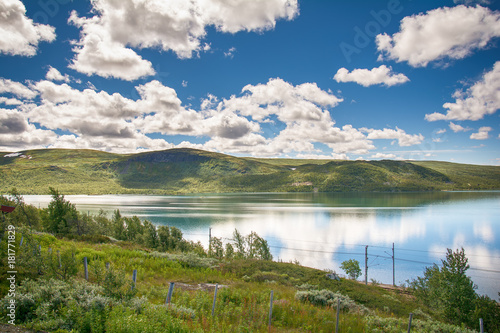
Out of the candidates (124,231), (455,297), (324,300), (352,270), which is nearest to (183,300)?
(324,300)

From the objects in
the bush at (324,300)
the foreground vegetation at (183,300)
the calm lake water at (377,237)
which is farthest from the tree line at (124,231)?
the bush at (324,300)

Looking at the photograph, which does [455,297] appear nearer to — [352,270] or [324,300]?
[324,300]

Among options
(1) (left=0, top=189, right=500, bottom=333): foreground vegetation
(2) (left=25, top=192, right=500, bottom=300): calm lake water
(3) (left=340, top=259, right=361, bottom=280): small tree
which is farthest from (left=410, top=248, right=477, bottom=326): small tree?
(2) (left=25, top=192, right=500, bottom=300): calm lake water

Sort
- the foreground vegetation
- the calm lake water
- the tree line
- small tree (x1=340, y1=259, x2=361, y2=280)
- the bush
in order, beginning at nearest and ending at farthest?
the foreground vegetation, the bush, small tree (x1=340, y1=259, x2=361, y2=280), the tree line, the calm lake water

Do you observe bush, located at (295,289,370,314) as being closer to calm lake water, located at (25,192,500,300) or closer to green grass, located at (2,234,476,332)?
green grass, located at (2,234,476,332)

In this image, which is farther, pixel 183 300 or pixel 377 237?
pixel 377 237

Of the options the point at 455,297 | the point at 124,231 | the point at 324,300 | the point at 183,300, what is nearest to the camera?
the point at 183,300

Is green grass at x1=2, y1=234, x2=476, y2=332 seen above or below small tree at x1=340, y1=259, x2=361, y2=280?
above

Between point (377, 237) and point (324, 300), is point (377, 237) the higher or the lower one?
the lower one

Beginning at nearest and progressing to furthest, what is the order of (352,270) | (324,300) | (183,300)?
(183,300) → (324,300) → (352,270)

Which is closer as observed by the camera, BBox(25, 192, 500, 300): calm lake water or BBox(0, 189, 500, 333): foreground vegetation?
BBox(0, 189, 500, 333): foreground vegetation

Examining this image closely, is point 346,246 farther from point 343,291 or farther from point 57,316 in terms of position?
point 57,316

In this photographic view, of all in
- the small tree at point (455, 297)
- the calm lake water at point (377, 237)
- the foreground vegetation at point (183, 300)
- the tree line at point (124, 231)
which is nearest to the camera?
the foreground vegetation at point (183, 300)

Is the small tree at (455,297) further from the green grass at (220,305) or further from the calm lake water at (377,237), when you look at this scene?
the calm lake water at (377,237)
